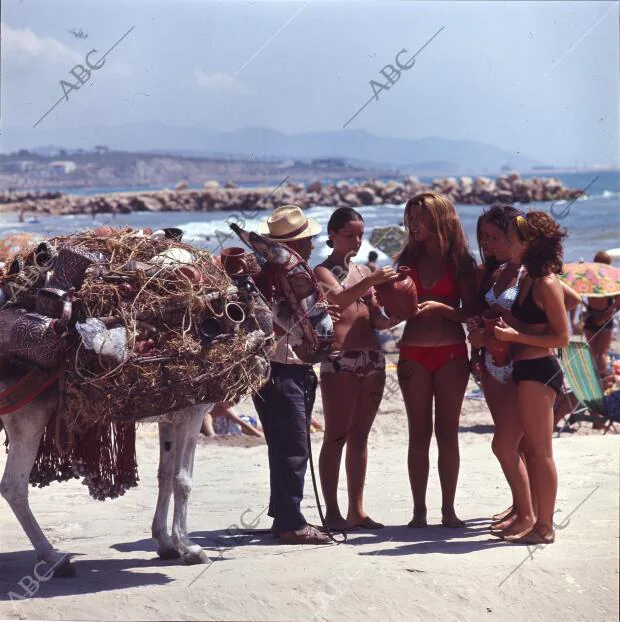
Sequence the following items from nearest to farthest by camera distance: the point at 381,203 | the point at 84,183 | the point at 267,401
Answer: the point at 267,401, the point at 381,203, the point at 84,183

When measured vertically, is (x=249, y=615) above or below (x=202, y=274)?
below

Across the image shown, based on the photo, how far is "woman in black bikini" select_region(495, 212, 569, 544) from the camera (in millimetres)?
5738

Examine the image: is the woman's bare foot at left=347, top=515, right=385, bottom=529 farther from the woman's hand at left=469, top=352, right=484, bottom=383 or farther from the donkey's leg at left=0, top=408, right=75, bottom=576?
the donkey's leg at left=0, top=408, right=75, bottom=576

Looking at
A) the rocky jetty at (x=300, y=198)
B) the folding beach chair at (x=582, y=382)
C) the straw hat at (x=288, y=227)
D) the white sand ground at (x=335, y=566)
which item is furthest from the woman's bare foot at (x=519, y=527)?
the rocky jetty at (x=300, y=198)

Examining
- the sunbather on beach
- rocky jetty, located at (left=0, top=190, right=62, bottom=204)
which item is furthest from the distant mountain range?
the sunbather on beach

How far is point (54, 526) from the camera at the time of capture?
22.4 feet

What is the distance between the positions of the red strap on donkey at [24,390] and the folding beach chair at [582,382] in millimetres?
5969

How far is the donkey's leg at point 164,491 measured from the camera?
5.75 m

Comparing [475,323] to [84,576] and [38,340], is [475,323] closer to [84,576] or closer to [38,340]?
[38,340]

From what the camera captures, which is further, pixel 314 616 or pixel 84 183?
pixel 84 183

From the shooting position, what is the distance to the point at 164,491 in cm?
579

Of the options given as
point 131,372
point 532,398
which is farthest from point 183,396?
point 532,398

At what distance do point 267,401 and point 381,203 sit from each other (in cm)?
6831

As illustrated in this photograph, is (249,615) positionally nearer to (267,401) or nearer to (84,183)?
(267,401)
